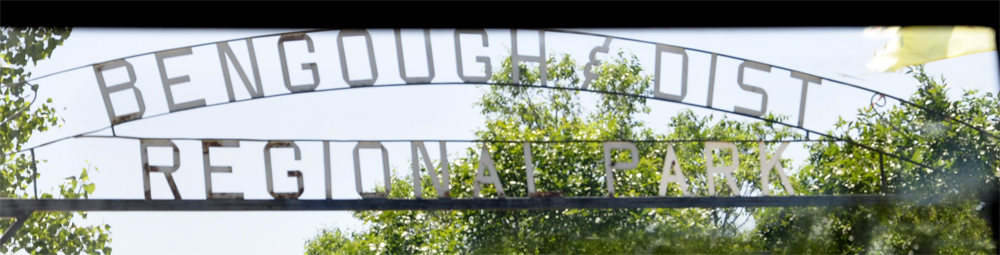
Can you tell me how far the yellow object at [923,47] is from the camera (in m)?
4.82

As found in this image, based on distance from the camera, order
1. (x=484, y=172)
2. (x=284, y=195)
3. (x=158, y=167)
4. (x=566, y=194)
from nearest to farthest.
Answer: (x=284, y=195)
(x=158, y=167)
(x=484, y=172)
(x=566, y=194)

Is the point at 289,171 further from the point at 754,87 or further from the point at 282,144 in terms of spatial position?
the point at 754,87

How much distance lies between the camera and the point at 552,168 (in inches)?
492

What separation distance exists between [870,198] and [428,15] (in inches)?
147

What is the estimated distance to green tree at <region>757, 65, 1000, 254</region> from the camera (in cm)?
862

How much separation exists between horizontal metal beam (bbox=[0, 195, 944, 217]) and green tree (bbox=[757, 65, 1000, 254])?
430 cm

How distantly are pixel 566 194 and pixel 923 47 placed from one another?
7.71m

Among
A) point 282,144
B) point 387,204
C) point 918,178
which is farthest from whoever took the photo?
point 918,178

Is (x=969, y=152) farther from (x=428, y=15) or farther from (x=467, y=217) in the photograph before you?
(x=428, y=15)

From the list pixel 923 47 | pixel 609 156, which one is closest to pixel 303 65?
pixel 609 156

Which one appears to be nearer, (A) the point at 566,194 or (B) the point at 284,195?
(B) the point at 284,195

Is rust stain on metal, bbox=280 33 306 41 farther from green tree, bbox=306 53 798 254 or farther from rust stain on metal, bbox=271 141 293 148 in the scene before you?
green tree, bbox=306 53 798 254

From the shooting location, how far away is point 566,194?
495 inches

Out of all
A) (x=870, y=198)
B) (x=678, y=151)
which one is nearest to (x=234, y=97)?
(x=870, y=198)
